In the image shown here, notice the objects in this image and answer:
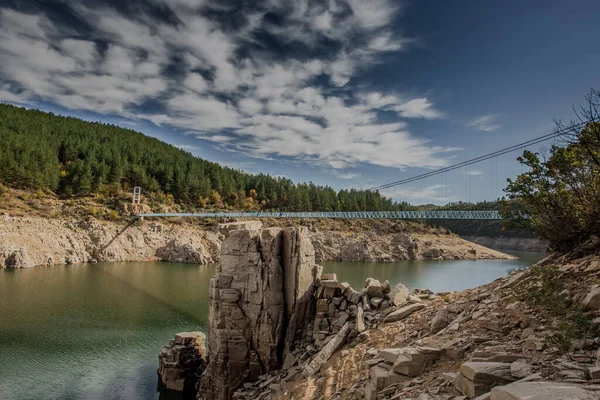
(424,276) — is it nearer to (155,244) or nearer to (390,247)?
(390,247)

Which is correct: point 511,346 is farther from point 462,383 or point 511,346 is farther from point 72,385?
point 72,385

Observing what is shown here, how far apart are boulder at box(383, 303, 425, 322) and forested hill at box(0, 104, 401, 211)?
67841mm

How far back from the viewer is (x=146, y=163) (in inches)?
3521

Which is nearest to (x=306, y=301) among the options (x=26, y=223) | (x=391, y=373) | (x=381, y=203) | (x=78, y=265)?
(x=391, y=373)

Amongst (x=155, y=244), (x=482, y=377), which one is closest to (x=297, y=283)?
(x=482, y=377)

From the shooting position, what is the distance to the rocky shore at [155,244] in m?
48.4

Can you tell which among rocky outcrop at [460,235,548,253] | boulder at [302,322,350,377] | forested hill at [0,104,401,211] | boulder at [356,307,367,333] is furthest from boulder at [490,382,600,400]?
rocky outcrop at [460,235,548,253]

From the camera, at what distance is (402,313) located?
40.8 ft

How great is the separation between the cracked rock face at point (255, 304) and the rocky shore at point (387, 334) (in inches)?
1.7

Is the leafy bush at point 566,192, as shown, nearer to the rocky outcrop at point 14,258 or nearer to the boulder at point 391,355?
the boulder at point 391,355

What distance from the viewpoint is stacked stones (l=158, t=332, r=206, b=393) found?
57.8 feet

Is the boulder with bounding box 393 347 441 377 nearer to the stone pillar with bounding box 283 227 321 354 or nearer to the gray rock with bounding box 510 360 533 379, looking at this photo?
the gray rock with bounding box 510 360 533 379

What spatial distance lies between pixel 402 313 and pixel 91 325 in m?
21.6

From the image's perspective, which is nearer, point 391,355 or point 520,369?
point 520,369
